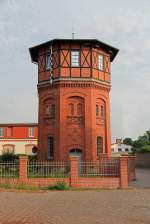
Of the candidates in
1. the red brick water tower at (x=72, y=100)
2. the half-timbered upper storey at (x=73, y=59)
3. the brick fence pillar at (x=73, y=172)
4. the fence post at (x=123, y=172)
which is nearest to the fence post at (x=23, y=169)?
the brick fence pillar at (x=73, y=172)

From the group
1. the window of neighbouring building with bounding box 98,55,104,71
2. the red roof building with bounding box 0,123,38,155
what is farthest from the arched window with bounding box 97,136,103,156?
the red roof building with bounding box 0,123,38,155

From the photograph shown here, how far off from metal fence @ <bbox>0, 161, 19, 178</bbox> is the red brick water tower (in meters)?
7.60

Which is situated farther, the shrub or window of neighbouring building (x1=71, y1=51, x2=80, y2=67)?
window of neighbouring building (x1=71, y1=51, x2=80, y2=67)

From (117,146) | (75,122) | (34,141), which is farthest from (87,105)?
(117,146)

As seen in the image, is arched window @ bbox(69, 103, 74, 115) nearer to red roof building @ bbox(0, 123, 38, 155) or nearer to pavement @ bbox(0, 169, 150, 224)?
pavement @ bbox(0, 169, 150, 224)

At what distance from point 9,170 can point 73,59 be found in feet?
40.3

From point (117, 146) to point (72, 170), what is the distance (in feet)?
253

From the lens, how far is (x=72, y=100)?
29453 millimetres

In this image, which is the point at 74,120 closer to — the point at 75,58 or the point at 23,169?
the point at 75,58

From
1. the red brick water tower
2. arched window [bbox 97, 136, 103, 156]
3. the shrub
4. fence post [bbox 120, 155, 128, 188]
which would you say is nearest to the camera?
the shrub

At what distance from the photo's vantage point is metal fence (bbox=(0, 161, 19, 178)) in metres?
21.1

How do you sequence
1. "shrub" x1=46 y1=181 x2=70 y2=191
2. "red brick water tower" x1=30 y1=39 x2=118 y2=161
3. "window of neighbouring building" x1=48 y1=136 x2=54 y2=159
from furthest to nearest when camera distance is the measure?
"window of neighbouring building" x1=48 y1=136 x2=54 y2=159, "red brick water tower" x1=30 y1=39 x2=118 y2=161, "shrub" x1=46 y1=181 x2=70 y2=191

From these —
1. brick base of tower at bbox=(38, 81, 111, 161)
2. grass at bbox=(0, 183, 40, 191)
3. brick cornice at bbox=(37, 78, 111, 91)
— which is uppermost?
brick cornice at bbox=(37, 78, 111, 91)

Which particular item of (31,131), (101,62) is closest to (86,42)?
(101,62)
